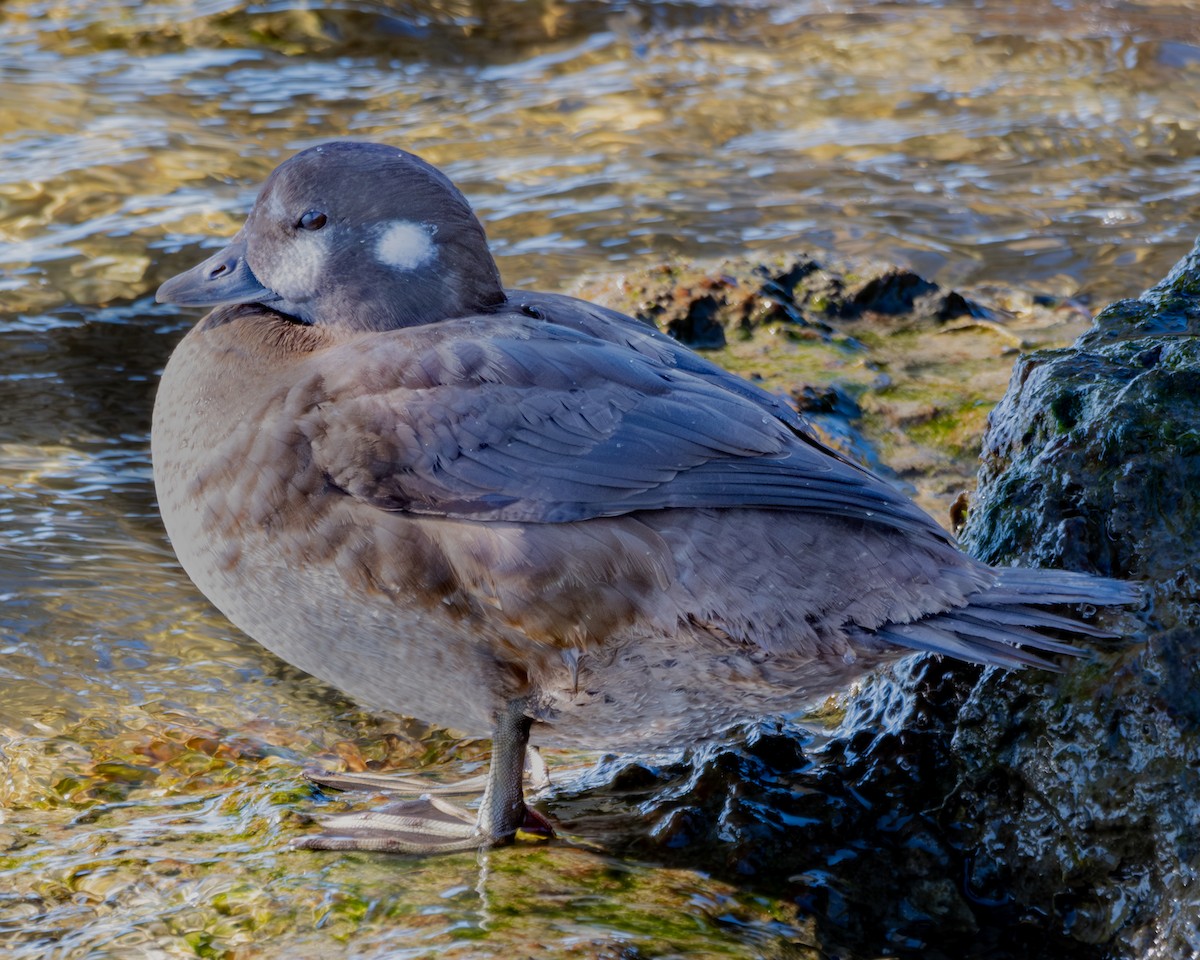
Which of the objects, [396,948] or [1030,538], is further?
[1030,538]

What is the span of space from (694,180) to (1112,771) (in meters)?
5.08

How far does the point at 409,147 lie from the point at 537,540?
17.4ft

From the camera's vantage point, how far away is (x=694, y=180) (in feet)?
24.1

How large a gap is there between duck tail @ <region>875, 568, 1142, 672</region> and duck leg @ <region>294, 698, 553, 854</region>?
84 centimetres

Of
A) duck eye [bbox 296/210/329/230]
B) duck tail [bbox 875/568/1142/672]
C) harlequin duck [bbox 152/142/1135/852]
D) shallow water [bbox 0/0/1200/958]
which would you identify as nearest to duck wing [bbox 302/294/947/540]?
harlequin duck [bbox 152/142/1135/852]

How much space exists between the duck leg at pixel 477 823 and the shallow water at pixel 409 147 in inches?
2.5

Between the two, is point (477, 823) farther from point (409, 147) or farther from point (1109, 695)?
point (409, 147)

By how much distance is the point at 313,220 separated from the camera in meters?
3.27

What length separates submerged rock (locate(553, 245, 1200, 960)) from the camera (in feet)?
8.79

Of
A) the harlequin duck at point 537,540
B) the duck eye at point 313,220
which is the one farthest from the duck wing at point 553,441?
the duck eye at point 313,220

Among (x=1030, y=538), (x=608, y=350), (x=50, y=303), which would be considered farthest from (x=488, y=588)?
(x=50, y=303)

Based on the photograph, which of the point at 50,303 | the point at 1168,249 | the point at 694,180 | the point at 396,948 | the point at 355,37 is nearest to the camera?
the point at 396,948

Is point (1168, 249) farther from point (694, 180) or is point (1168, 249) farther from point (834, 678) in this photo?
point (834, 678)

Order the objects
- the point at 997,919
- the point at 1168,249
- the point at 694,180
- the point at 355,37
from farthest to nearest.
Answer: the point at 355,37, the point at 694,180, the point at 1168,249, the point at 997,919
